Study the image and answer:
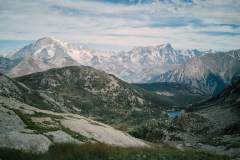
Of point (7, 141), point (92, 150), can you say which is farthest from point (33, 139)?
point (92, 150)

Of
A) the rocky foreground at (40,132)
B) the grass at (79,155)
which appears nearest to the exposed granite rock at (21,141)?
the rocky foreground at (40,132)

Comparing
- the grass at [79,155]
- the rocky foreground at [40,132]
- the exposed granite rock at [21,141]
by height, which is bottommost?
the rocky foreground at [40,132]

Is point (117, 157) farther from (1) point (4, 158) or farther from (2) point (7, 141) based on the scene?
(2) point (7, 141)

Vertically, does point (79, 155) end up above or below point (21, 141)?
above

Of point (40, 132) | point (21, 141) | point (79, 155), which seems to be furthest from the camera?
point (40, 132)

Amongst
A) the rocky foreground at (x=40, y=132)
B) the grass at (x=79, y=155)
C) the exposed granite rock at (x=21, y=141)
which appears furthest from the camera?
the rocky foreground at (x=40, y=132)

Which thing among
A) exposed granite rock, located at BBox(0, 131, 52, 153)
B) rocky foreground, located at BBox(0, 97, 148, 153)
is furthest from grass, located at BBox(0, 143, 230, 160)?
rocky foreground, located at BBox(0, 97, 148, 153)

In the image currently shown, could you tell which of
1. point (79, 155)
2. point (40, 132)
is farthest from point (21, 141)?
point (40, 132)

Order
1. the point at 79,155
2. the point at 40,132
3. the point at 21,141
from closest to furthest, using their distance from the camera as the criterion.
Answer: the point at 79,155
the point at 21,141
the point at 40,132

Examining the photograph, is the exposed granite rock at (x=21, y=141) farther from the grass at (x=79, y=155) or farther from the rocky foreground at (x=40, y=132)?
the grass at (x=79, y=155)

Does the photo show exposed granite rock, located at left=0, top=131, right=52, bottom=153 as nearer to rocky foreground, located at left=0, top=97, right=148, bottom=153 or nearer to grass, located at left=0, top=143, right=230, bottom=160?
rocky foreground, located at left=0, top=97, right=148, bottom=153

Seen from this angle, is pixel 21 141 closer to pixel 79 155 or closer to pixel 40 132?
pixel 79 155
